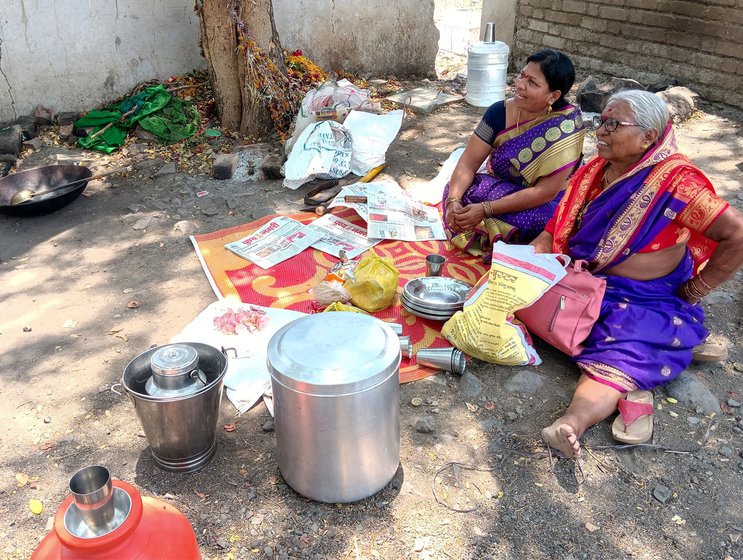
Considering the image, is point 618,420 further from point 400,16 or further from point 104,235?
point 400,16

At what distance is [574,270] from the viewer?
2785 mm

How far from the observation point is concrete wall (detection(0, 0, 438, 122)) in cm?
539

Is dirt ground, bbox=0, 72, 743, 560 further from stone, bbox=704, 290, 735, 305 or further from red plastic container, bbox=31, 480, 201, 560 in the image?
red plastic container, bbox=31, 480, 201, 560

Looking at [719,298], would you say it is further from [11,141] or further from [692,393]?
[11,141]

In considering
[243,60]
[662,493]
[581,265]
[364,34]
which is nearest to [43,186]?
[243,60]

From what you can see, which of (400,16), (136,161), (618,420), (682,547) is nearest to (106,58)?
(136,161)

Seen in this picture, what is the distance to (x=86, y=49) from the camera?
5.67 metres

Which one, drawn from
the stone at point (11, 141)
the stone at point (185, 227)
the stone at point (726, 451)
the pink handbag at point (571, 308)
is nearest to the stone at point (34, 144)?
the stone at point (11, 141)

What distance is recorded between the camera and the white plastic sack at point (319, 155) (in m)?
4.82

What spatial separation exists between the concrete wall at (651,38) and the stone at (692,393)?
190 inches

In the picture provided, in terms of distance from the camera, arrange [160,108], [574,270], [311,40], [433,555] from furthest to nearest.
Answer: [311,40] < [160,108] < [574,270] < [433,555]

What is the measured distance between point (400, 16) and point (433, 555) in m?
6.69

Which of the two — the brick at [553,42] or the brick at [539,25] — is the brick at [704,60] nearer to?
the brick at [553,42]

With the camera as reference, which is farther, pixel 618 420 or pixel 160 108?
pixel 160 108
